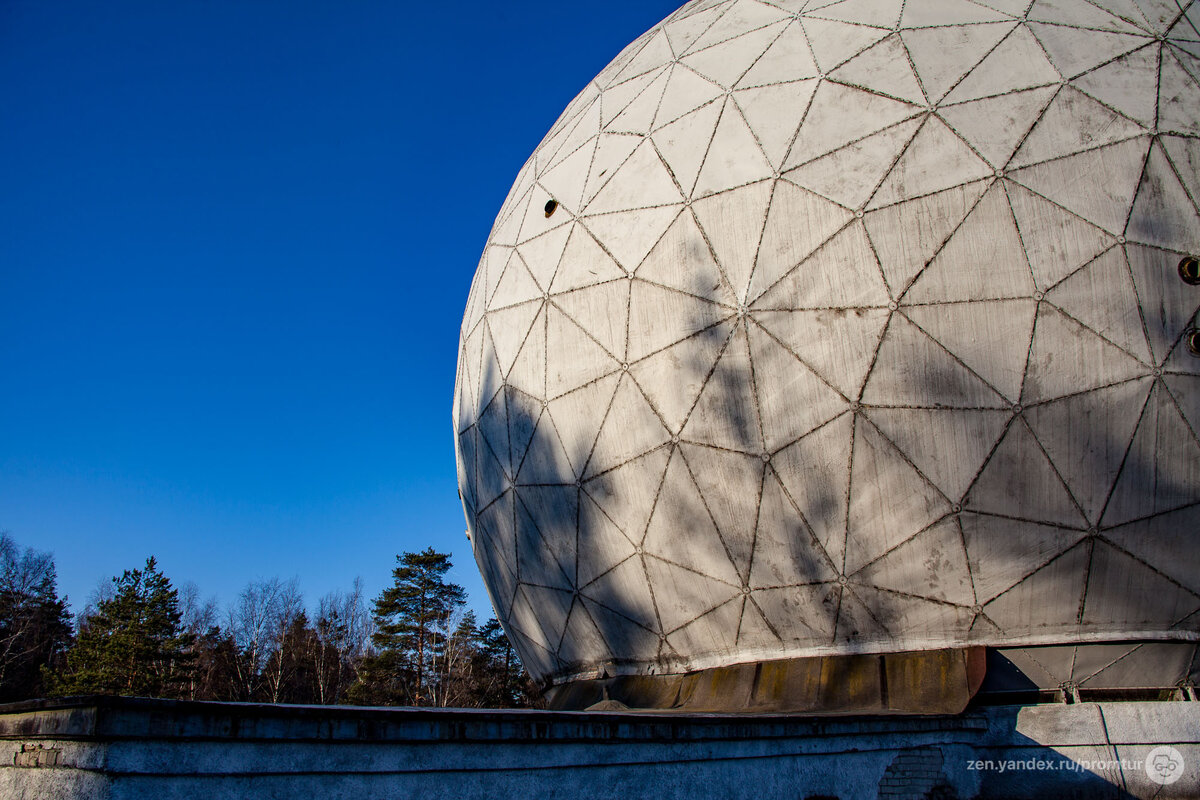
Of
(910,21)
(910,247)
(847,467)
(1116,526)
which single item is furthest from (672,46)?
(1116,526)

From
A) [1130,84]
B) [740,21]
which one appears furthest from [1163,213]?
[740,21]

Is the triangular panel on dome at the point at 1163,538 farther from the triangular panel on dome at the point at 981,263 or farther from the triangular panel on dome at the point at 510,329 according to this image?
the triangular panel on dome at the point at 510,329

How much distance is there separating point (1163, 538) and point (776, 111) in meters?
5.84

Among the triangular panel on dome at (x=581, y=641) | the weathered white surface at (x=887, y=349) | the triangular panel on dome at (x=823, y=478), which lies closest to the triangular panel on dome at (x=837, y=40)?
the weathered white surface at (x=887, y=349)

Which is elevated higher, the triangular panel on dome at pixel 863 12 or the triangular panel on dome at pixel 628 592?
the triangular panel on dome at pixel 863 12

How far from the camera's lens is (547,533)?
29.5ft

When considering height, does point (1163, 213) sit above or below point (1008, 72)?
below

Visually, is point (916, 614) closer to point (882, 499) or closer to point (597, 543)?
point (882, 499)

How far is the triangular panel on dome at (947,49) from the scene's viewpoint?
25.3 ft

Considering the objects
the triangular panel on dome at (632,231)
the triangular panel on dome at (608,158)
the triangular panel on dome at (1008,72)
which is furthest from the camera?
the triangular panel on dome at (608,158)

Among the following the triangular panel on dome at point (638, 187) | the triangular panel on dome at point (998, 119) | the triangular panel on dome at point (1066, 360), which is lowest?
the triangular panel on dome at point (1066, 360)

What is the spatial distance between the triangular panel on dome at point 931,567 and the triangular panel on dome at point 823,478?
483 millimetres

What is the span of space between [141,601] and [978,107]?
28.0 m

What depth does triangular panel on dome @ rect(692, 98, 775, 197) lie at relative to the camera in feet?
26.0
